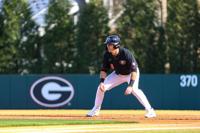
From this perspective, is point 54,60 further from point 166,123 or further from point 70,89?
point 166,123

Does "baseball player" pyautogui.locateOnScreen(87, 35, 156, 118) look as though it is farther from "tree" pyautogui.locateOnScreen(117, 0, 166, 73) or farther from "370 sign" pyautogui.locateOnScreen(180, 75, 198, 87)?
"tree" pyautogui.locateOnScreen(117, 0, 166, 73)

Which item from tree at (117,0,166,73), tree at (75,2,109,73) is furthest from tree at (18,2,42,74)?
tree at (117,0,166,73)

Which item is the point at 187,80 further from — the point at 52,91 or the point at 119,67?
the point at 119,67

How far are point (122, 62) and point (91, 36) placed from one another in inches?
533

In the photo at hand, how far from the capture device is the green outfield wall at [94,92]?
24766 millimetres

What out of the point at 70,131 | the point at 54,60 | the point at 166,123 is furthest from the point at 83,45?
the point at 70,131

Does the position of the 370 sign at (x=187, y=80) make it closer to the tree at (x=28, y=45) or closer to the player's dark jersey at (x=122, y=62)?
the tree at (x=28, y=45)

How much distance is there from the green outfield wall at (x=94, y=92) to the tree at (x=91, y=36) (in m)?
3.19

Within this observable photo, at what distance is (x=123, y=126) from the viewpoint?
13.8 metres

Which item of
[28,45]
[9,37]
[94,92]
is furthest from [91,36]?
[94,92]

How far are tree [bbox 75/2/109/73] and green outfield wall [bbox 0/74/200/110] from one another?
3.19 metres

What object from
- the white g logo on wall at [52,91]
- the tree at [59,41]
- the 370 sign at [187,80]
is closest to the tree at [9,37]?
the tree at [59,41]

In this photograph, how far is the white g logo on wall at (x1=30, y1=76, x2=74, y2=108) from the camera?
81.3 feet

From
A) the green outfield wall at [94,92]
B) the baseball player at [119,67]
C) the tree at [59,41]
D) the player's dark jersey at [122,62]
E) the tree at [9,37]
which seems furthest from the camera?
the tree at [59,41]
